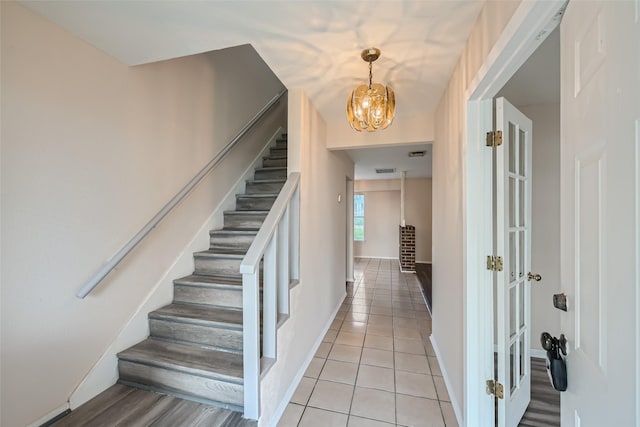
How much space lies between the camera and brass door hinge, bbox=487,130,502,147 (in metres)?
1.47

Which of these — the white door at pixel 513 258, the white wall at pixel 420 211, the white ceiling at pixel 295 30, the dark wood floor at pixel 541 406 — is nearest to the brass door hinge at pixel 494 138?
the white door at pixel 513 258

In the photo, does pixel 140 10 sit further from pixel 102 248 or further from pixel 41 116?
pixel 102 248

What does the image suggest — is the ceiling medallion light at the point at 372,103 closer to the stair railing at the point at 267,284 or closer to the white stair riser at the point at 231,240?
the stair railing at the point at 267,284

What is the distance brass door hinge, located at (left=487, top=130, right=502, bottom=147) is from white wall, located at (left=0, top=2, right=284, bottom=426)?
236 centimetres

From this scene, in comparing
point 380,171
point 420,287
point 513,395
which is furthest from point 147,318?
point 380,171

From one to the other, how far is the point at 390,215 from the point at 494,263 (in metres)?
6.40

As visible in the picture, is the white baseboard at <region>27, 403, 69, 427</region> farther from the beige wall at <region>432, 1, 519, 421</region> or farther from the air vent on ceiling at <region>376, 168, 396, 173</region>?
the air vent on ceiling at <region>376, 168, 396, 173</region>

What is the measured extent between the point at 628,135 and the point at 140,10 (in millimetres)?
1903

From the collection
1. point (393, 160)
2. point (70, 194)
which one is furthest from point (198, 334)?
point (393, 160)

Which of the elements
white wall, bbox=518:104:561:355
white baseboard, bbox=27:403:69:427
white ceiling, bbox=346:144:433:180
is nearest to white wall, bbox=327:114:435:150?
white ceiling, bbox=346:144:433:180

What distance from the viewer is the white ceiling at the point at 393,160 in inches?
→ 162

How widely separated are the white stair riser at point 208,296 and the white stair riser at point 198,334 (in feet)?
0.78

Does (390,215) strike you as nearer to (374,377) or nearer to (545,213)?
(545,213)

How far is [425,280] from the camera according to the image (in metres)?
5.35
